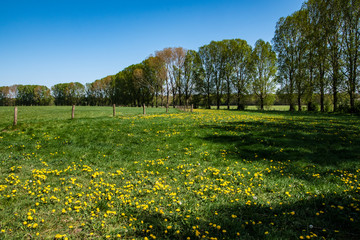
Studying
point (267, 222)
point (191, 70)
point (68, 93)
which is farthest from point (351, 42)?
point (68, 93)

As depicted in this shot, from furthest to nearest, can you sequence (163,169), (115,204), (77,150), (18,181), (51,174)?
(77,150)
(163,169)
(51,174)
(18,181)
(115,204)

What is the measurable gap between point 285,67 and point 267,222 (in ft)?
153

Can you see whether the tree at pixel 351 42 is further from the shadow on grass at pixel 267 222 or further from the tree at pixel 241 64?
the shadow on grass at pixel 267 222

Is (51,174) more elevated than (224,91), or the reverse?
(224,91)

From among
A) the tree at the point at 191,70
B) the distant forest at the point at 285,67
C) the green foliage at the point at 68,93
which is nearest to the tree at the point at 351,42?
the distant forest at the point at 285,67

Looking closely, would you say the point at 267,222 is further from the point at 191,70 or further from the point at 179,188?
the point at 191,70

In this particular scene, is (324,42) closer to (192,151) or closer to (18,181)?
(192,151)

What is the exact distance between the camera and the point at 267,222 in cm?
438

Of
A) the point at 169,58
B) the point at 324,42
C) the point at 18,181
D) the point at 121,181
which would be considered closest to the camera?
the point at 18,181

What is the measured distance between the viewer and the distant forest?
101 feet

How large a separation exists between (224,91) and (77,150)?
56060 millimetres

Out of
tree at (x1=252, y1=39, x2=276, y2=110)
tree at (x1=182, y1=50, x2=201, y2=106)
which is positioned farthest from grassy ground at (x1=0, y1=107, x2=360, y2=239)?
tree at (x1=182, y1=50, x2=201, y2=106)

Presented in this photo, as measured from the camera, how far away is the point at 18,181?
6.13m

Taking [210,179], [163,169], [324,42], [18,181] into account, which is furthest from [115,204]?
[324,42]
